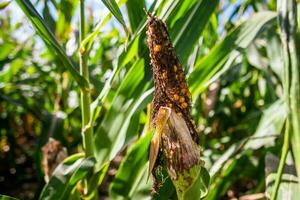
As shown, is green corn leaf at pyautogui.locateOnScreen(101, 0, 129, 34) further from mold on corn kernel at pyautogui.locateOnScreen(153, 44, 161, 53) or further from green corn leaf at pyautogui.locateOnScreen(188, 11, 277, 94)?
green corn leaf at pyautogui.locateOnScreen(188, 11, 277, 94)

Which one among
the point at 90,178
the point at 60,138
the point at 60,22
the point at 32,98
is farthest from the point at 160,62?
the point at 32,98

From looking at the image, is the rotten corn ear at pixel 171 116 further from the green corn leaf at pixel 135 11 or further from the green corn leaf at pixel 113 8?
the green corn leaf at pixel 135 11

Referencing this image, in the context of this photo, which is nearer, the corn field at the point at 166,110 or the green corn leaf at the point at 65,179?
the corn field at the point at 166,110

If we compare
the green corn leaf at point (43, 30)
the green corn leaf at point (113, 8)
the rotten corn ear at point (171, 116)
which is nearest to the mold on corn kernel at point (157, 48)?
the rotten corn ear at point (171, 116)

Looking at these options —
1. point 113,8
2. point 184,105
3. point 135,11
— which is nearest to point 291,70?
point 184,105

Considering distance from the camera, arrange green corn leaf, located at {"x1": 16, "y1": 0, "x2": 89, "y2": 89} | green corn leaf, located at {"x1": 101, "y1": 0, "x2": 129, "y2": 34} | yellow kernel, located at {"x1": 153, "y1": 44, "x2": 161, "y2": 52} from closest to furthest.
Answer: yellow kernel, located at {"x1": 153, "y1": 44, "x2": 161, "y2": 52} → green corn leaf, located at {"x1": 101, "y1": 0, "x2": 129, "y2": 34} → green corn leaf, located at {"x1": 16, "y1": 0, "x2": 89, "y2": 89}

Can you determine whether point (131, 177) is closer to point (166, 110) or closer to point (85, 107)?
point (85, 107)

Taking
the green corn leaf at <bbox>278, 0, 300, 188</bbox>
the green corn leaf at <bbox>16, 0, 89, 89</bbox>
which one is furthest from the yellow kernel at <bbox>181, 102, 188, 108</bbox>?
the green corn leaf at <bbox>16, 0, 89, 89</bbox>
